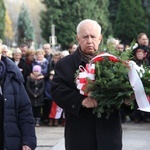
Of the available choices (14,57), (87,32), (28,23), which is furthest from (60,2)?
(87,32)

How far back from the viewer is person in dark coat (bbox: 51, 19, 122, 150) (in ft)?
13.6

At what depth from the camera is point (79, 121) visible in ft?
13.8

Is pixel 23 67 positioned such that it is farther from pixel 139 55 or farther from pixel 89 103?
pixel 89 103

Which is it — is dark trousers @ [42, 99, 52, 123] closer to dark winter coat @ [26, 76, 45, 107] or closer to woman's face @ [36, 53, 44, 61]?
dark winter coat @ [26, 76, 45, 107]

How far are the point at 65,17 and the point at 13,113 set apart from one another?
128 feet

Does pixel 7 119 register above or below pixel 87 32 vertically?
below

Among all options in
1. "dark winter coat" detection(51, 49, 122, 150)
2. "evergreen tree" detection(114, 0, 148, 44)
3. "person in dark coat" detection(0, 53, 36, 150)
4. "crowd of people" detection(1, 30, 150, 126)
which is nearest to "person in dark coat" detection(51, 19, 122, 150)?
"dark winter coat" detection(51, 49, 122, 150)

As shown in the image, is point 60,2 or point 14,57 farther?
point 60,2

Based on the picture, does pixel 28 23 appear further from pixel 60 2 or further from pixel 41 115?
pixel 41 115

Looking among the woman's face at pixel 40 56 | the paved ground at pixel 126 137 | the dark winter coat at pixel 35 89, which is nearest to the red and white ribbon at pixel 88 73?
the paved ground at pixel 126 137

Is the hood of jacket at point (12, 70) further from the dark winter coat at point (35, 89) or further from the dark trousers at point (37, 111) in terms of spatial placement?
the dark trousers at point (37, 111)

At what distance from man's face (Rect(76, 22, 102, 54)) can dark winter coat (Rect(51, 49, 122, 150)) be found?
0.47 feet

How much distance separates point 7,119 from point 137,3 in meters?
39.5

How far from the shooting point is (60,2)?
42.7 metres
